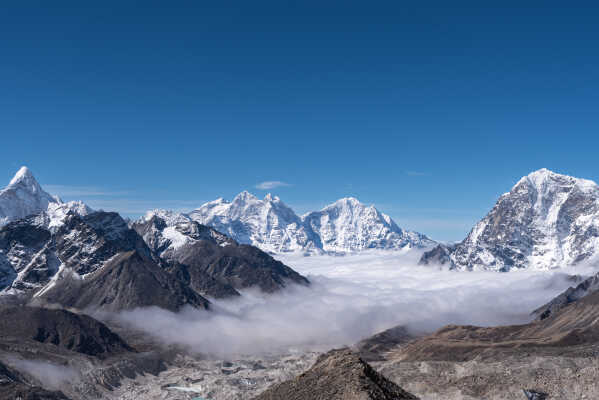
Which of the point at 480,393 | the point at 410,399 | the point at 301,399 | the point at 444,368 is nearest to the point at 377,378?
the point at 410,399

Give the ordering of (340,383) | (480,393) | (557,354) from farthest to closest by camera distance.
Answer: (557,354) → (480,393) → (340,383)

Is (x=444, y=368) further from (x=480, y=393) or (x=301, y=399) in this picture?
(x=301, y=399)

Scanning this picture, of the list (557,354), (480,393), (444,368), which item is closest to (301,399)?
(480,393)

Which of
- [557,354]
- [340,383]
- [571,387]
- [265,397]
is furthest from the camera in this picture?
[557,354]

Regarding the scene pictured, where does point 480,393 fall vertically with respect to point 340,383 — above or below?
below

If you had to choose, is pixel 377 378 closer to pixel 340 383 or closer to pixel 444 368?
pixel 340 383

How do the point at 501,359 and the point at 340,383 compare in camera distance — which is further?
the point at 501,359
